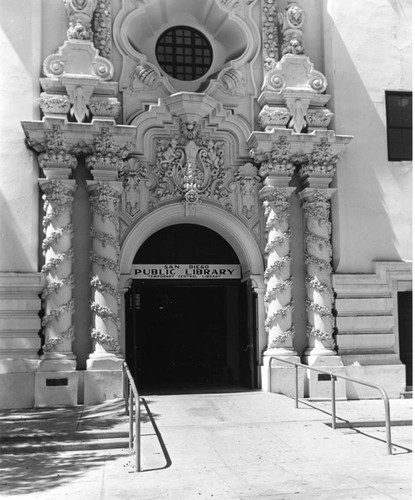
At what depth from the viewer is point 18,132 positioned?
52.7ft

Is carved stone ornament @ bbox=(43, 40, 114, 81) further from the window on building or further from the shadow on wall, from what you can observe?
the window on building

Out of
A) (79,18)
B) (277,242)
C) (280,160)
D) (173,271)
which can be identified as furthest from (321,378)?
(79,18)

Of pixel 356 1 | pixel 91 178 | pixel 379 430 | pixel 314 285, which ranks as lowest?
pixel 379 430

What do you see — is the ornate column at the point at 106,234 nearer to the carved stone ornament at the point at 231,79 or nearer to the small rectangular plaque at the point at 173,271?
the small rectangular plaque at the point at 173,271

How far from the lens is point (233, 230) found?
56.0ft

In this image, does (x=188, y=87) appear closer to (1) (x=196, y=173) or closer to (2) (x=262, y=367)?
(1) (x=196, y=173)

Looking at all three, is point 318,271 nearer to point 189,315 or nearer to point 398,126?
point 398,126

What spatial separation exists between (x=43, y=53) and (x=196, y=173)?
15.1 ft

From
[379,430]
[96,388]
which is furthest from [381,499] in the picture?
[96,388]

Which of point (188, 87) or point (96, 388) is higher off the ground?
point (188, 87)

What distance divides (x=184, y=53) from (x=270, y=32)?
91.2 inches

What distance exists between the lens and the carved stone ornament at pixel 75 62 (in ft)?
53.0

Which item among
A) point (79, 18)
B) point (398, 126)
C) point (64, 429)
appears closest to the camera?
point (64, 429)

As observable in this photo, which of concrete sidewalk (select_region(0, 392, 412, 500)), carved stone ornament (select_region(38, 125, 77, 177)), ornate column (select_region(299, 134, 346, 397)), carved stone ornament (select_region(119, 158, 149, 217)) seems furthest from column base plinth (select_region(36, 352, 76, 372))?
ornate column (select_region(299, 134, 346, 397))
